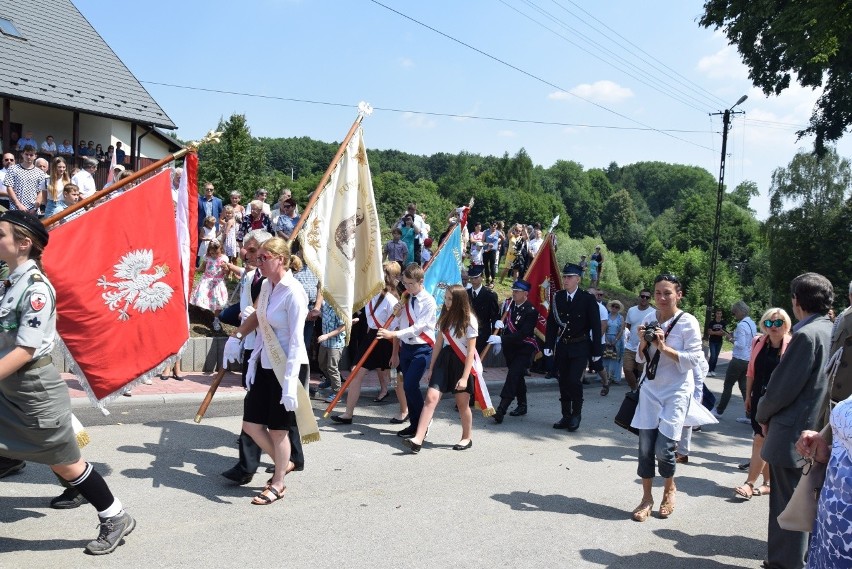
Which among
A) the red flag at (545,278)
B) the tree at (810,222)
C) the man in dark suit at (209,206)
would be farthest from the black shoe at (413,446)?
the tree at (810,222)

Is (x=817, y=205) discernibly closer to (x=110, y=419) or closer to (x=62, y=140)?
(x=62, y=140)

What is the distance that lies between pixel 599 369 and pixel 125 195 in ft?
26.2

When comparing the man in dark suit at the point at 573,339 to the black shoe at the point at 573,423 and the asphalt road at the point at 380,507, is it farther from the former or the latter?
the asphalt road at the point at 380,507

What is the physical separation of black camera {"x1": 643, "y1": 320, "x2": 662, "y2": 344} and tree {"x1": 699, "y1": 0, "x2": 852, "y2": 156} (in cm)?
1115

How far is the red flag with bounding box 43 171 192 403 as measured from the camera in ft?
18.4

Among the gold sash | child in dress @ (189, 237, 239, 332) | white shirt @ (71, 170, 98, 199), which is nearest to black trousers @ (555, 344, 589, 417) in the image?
the gold sash

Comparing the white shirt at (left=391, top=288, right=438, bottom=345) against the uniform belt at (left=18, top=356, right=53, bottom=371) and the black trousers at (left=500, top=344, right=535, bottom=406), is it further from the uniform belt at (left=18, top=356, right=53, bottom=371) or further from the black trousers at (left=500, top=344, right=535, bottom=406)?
the uniform belt at (left=18, top=356, right=53, bottom=371)

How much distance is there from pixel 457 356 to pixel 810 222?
4321cm

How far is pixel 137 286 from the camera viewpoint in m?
5.94

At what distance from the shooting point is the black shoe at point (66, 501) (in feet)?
16.9

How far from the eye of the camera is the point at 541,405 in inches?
428

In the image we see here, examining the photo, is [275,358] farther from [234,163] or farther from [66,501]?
[234,163]

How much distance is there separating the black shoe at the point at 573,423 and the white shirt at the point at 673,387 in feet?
10.8

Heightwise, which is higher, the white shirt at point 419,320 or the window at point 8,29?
the window at point 8,29
